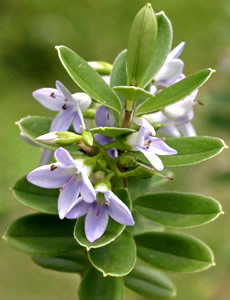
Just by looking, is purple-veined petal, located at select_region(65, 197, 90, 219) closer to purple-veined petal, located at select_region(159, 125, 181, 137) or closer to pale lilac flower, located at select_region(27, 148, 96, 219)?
pale lilac flower, located at select_region(27, 148, 96, 219)

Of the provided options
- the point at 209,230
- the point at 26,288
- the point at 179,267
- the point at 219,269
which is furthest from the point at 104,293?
the point at 209,230

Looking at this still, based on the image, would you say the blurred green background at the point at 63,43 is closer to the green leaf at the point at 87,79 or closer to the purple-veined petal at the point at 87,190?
the green leaf at the point at 87,79

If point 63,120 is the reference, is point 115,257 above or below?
below

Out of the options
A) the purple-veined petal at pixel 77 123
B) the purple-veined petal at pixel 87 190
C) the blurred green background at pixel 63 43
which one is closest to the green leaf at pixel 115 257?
the purple-veined petal at pixel 87 190

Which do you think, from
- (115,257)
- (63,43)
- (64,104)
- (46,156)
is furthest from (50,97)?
(63,43)

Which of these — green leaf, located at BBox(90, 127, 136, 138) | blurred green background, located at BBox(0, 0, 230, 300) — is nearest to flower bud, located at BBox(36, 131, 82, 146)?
green leaf, located at BBox(90, 127, 136, 138)

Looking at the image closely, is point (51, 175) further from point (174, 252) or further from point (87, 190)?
point (174, 252)

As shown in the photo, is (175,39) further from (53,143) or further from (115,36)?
(53,143)
